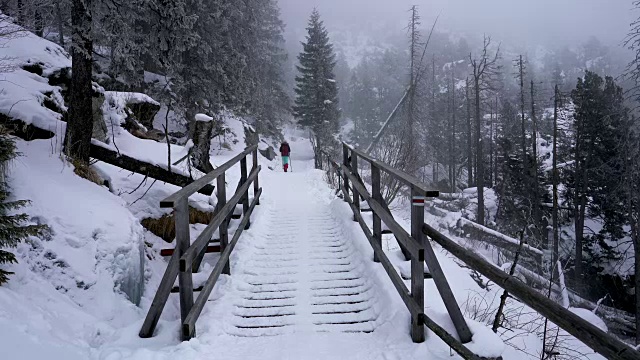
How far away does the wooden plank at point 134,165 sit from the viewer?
6660 mm

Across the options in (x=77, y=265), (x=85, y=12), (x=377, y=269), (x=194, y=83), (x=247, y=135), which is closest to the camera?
(x=77, y=265)

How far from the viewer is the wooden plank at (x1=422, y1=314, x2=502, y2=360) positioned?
271 centimetres

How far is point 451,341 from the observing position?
2871 mm

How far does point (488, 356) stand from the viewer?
2.79 m

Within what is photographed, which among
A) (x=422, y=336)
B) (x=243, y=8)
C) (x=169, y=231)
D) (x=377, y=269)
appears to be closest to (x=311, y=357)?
(x=422, y=336)

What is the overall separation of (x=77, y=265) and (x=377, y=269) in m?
3.32

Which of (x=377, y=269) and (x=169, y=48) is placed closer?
(x=377, y=269)

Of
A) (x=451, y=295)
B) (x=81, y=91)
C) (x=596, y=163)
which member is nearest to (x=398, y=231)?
(x=451, y=295)

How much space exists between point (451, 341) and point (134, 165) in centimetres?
604

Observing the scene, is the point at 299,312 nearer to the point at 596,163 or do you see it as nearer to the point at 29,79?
the point at 29,79

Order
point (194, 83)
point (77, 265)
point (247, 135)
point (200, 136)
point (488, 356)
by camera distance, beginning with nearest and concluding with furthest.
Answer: point (488, 356), point (77, 265), point (200, 136), point (194, 83), point (247, 135)

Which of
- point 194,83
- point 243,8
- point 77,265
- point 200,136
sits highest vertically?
point 243,8

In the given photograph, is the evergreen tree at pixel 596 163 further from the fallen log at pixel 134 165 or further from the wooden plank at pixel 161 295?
the wooden plank at pixel 161 295

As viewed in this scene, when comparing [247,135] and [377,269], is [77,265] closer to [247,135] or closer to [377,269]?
[377,269]
